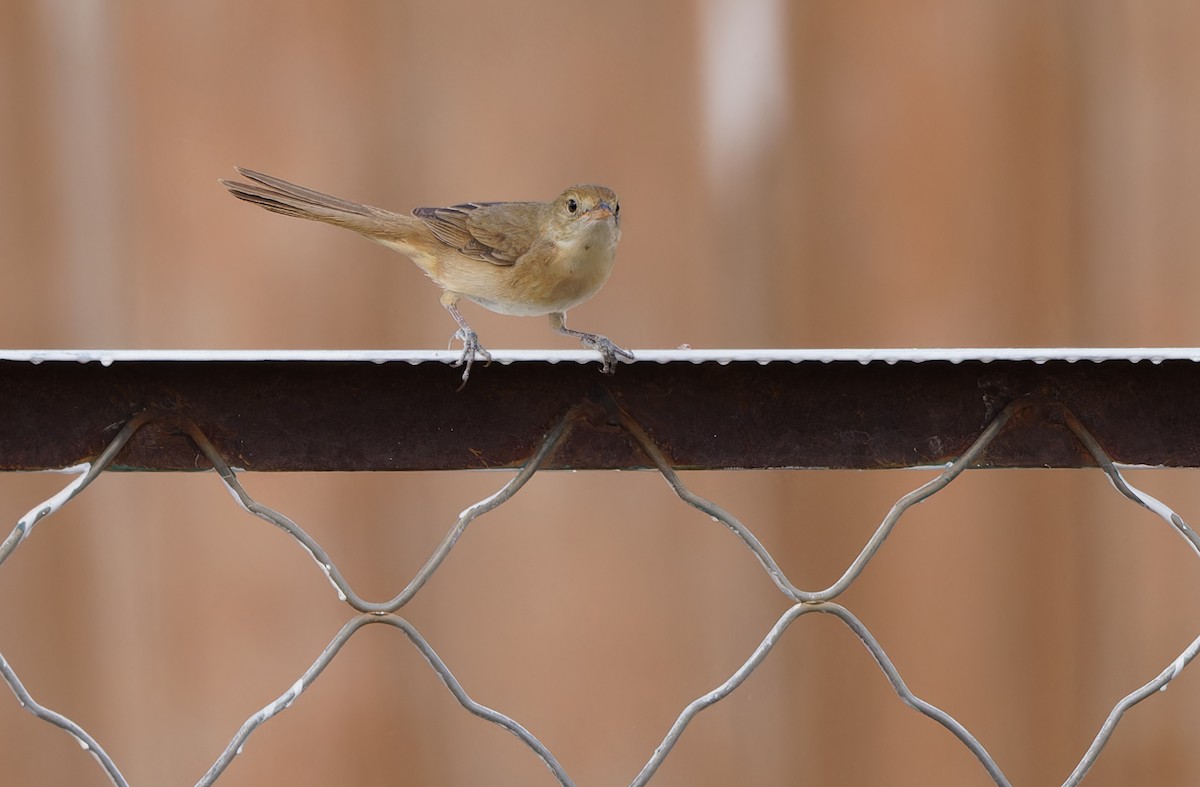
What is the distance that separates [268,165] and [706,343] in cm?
75

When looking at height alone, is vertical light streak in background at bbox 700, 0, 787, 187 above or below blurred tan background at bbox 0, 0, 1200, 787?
above

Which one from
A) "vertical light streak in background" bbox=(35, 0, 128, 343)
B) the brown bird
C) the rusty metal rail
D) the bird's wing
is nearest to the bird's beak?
the brown bird

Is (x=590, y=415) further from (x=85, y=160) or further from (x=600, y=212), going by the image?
(x=85, y=160)

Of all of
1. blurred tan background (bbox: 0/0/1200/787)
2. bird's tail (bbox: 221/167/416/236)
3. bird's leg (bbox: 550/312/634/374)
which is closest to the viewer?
bird's leg (bbox: 550/312/634/374)

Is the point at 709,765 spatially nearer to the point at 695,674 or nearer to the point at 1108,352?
the point at 695,674

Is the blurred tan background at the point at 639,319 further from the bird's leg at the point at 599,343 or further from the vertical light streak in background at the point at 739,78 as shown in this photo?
the bird's leg at the point at 599,343

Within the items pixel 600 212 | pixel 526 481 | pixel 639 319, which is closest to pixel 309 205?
pixel 600 212

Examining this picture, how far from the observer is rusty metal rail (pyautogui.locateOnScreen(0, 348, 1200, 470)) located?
825 millimetres

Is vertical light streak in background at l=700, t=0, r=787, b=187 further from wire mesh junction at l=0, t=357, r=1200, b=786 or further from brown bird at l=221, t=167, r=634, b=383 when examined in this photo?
wire mesh junction at l=0, t=357, r=1200, b=786

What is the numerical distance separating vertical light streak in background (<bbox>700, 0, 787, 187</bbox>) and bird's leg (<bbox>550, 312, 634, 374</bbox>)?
366 mm

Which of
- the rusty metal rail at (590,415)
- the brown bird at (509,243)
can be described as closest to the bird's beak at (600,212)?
the brown bird at (509,243)

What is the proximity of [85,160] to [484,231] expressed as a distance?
2.44 feet

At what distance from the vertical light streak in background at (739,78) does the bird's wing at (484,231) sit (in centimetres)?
35

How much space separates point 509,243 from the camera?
1586mm
